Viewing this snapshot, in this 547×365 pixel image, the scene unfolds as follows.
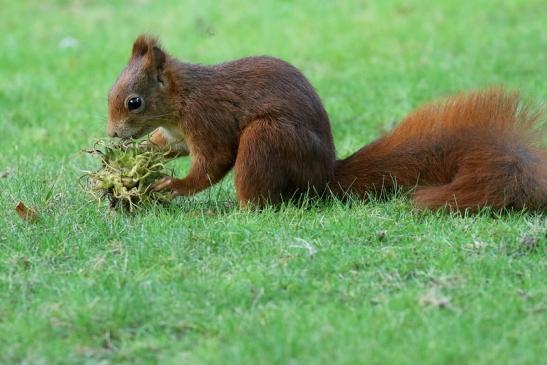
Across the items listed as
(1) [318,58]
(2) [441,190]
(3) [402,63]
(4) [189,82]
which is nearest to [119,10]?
(1) [318,58]

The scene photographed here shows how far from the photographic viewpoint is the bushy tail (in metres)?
4.48

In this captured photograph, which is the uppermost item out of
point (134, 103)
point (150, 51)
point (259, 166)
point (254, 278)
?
point (150, 51)

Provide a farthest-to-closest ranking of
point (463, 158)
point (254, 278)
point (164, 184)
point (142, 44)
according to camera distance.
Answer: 1. point (142, 44)
2. point (164, 184)
3. point (463, 158)
4. point (254, 278)

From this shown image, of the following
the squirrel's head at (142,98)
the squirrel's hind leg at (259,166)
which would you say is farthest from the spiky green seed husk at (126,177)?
the squirrel's hind leg at (259,166)

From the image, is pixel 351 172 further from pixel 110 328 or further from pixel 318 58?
pixel 318 58

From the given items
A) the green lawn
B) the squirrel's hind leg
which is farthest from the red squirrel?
the green lawn

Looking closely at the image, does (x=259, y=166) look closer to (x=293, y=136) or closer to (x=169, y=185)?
(x=293, y=136)

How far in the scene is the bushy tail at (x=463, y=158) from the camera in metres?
4.48

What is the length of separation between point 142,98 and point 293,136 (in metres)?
0.73

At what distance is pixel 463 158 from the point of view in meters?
4.60

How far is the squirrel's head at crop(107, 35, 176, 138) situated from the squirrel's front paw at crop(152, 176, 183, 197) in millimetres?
292

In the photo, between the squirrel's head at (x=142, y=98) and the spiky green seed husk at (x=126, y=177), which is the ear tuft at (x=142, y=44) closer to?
the squirrel's head at (x=142, y=98)

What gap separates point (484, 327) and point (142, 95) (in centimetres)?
216

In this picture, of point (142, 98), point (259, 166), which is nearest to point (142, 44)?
point (142, 98)
